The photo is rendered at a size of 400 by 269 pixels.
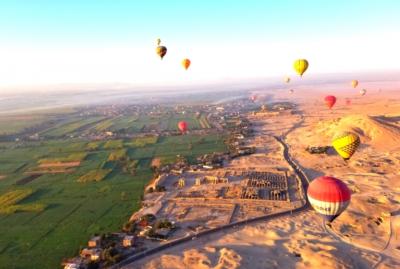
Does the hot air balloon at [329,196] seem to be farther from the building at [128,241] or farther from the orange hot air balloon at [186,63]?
the orange hot air balloon at [186,63]

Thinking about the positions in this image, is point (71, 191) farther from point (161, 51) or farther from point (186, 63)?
point (186, 63)

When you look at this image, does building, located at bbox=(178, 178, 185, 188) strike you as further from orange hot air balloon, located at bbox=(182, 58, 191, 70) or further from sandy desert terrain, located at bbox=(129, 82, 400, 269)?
orange hot air balloon, located at bbox=(182, 58, 191, 70)

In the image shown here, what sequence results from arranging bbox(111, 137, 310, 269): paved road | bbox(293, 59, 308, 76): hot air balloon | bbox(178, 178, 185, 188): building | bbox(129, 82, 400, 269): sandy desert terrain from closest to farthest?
bbox(129, 82, 400, 269): sandy desert terrain → bbox(111, 137, 310, 269): paved road → bbox(178, 178, 185, 188): building → bbox(293, 59, 308, 76): hot air balloon

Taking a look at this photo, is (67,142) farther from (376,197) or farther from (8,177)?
(376,197)

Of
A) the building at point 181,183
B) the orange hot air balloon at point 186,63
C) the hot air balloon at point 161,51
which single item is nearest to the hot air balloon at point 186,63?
the orange hot air balloon at point 186,63

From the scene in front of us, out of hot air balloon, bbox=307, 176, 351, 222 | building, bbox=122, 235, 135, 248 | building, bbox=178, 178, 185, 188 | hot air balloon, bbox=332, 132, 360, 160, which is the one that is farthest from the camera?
building, bbox=178, 178, 185, 188

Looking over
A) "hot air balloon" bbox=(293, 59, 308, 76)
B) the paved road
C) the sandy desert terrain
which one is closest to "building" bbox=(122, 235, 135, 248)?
the paved road

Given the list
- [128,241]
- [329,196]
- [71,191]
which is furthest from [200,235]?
[71,191]

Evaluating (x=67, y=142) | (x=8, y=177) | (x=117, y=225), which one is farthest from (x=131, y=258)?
(x=67, y=142)
